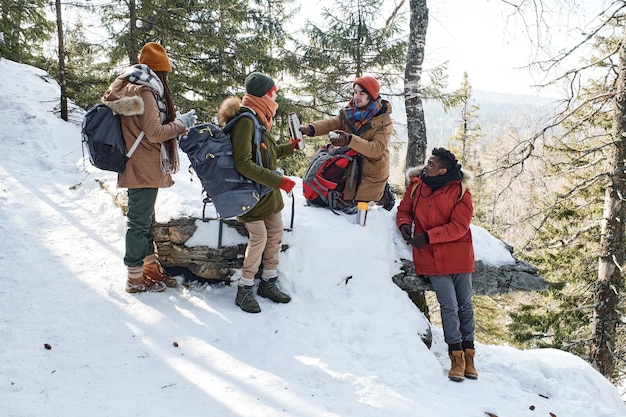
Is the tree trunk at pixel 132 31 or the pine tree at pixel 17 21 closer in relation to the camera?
the tree trunk at pixel 132 31

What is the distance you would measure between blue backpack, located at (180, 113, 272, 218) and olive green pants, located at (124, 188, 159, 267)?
2.28 ft

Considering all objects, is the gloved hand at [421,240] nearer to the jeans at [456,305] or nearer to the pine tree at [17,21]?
the jeans at [456,305]

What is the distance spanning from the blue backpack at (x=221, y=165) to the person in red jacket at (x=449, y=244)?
203 cm

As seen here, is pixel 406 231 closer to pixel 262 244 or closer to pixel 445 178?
pixel 445 178

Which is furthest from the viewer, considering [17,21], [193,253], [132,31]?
[17,21]

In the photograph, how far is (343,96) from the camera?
12.0 meters

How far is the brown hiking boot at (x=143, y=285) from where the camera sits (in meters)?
4.43

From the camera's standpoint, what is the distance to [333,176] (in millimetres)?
5551

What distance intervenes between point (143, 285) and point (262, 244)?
1.41 metres

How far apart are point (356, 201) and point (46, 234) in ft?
14.0

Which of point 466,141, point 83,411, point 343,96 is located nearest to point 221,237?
point 83,411

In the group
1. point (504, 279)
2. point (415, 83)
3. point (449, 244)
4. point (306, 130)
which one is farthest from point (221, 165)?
point (415, 83)

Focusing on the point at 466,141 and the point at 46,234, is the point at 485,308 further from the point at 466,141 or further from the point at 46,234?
the point at 466,141

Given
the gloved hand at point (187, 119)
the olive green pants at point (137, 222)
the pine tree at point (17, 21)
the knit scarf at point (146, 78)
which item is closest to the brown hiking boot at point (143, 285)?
the olive green pants at point (137, 222)
